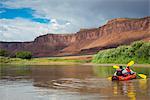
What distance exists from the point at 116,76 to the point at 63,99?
1352 centimetres

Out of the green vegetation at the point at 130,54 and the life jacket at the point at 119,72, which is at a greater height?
the green vegetation at the point at 130,54

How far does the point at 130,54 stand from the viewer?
8475 cm

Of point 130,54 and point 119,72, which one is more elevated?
point 130,54

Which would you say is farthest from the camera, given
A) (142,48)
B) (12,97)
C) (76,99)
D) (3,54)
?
(3,54)

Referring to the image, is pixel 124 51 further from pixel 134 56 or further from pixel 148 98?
pixel 148 98

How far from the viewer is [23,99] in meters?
19.9

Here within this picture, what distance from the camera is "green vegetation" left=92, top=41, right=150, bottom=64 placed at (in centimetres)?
8219

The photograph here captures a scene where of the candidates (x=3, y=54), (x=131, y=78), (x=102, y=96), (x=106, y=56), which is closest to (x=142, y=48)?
(x=106, y=56)

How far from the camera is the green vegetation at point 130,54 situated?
82.2 m

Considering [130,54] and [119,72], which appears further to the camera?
[130,54]

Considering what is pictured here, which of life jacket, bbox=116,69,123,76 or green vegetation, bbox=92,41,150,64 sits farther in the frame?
green vegetation, bbox=92,41,150,64

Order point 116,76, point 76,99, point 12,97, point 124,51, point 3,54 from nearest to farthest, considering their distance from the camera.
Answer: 1. point 76,99
2. point 12,97
3. point 116,76
4. point 124,51
5. point 3,54

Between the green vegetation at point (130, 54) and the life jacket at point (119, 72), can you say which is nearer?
the life jacket at point (119, 72)

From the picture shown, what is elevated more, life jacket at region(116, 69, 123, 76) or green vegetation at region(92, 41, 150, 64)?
green vegetation at region(92, 41, 150, 64)
